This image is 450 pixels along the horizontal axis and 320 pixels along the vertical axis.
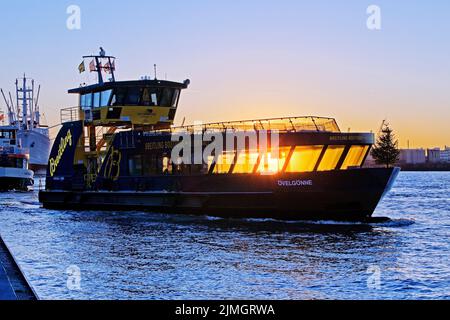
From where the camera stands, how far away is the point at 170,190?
29.3 metres

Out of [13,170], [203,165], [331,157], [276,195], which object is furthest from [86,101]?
[13,170]

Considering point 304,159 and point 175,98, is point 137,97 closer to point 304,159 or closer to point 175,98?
point 175,98

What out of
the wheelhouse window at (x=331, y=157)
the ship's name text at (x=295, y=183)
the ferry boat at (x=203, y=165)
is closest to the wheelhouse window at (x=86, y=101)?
the ferry boat at (x=203, y=165)

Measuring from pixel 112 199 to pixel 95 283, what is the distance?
18.0 m

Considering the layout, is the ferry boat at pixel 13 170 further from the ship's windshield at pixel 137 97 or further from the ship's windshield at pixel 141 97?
the ship's windshield at pixel 141 97

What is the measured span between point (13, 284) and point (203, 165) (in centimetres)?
1714

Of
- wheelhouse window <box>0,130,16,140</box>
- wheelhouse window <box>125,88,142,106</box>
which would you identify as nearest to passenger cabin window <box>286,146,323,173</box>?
wheelhouse window <box>125,88,142,106</box>

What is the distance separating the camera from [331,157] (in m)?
25.5

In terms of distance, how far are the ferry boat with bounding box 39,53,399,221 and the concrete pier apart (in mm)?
13290

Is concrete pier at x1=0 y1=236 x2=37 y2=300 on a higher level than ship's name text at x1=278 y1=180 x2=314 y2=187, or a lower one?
lower

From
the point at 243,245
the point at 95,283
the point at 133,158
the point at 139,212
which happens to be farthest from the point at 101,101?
the point at 95,283

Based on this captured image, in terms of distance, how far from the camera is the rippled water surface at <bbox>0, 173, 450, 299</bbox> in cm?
1384

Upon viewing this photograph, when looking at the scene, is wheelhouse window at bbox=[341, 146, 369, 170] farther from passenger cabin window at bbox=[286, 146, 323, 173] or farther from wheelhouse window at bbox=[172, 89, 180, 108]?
wheelhouse window at bbox=[172, 89, 180, 108]
